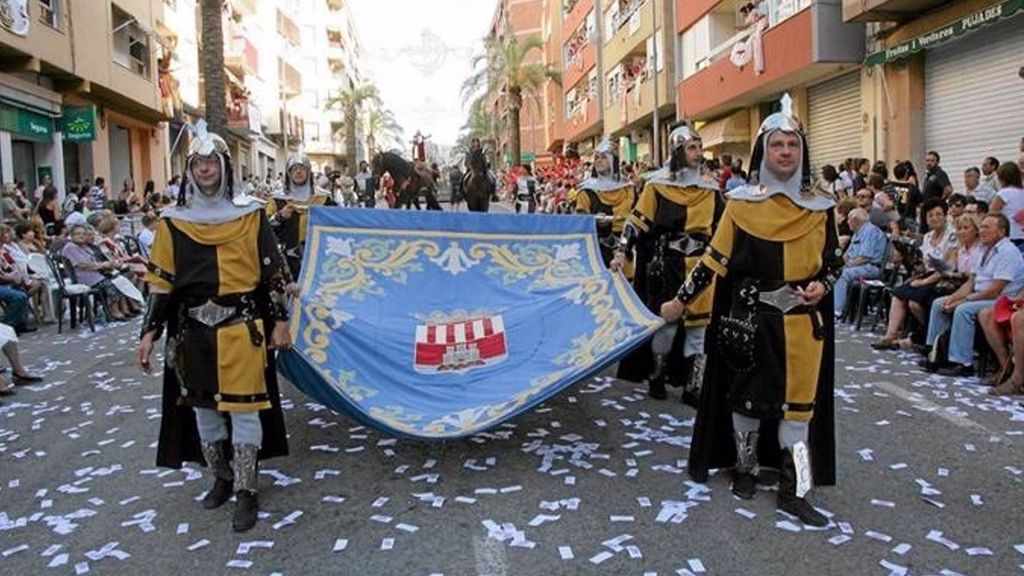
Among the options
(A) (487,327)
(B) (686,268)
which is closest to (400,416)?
(A) (487,327)

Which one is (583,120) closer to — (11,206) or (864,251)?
(11,206)

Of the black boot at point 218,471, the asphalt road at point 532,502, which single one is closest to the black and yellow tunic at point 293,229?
the asphalt road at point 532,502

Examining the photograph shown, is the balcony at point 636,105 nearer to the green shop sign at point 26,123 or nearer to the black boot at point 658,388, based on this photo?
the green shop sign at point 26,123

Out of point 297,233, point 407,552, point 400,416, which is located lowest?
point 407,552

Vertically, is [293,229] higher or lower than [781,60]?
lower

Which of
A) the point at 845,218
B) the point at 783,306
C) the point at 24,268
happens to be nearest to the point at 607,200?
the point at 783,306

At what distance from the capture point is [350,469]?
17.9 feet

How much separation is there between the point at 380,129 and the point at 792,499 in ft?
321

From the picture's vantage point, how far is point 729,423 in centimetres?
492

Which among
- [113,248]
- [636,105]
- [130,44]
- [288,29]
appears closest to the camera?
[113,248]

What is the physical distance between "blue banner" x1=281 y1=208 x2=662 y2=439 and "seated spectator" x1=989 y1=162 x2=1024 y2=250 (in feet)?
16.2

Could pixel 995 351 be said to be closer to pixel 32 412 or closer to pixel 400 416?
pixel 400 416

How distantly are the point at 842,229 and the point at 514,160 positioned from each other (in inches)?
1603

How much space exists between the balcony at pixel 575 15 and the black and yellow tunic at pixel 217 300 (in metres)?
40.7
